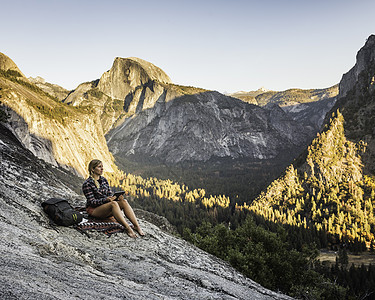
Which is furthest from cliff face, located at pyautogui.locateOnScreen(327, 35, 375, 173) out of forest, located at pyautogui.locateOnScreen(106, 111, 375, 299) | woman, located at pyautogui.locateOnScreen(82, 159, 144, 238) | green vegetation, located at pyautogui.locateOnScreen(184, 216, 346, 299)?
woman, located at pyautogui.locateOnScreen(82, 159, 144, 238)

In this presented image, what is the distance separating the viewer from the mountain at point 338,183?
290 feet

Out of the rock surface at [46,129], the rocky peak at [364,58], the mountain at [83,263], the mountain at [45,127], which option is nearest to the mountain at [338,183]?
the rocky peak at [364,58]

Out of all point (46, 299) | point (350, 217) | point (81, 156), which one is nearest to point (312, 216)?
point (350, 217)

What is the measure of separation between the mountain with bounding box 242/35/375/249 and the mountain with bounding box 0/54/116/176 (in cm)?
7654

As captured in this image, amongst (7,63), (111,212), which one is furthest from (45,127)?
(111,212)

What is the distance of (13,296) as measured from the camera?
3.48 m

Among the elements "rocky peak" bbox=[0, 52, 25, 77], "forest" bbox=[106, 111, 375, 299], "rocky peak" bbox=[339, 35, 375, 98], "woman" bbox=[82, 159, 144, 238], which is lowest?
"forest" bbox=[106, 111, 375, 299]

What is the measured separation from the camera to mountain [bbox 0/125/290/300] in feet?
14.7

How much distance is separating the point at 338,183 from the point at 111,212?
439ft

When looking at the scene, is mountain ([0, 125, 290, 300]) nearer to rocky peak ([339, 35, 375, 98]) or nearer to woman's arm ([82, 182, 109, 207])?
woman's arm ([82, 182, 109, 207])

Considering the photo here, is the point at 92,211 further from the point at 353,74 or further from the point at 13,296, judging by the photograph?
the point at 353,74

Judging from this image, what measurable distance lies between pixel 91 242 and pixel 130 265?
1.62 metres

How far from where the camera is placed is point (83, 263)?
6.30 m

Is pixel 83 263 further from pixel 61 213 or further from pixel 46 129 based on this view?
pixel 46 129
